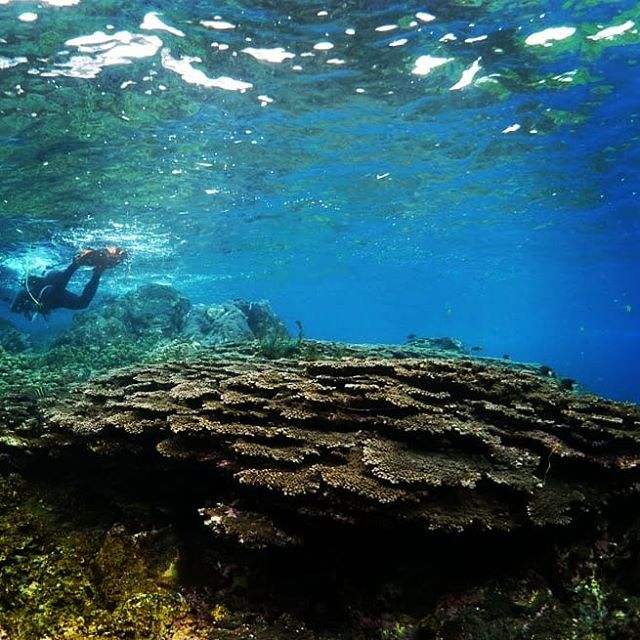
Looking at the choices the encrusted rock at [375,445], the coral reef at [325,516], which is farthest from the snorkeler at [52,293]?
the coral reef at [325,516]

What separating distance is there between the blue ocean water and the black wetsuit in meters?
4.69

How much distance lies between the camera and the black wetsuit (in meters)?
19.2

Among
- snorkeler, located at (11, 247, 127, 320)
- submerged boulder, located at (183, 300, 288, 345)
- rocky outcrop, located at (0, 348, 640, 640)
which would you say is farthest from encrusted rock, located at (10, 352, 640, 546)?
snorkeler, located at (11, 247, 127, 320)

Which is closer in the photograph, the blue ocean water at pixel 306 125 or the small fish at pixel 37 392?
the small fish at pixel 37 392

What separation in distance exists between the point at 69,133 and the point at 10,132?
1913 millimetres

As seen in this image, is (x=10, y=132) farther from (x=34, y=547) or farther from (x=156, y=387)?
(x=34, y=547)

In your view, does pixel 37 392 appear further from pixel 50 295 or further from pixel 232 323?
pixel 50 295

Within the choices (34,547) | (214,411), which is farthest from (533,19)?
(34,547)

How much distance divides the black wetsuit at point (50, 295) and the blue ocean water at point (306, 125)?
469 centimetres

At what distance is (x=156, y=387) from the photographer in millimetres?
7285

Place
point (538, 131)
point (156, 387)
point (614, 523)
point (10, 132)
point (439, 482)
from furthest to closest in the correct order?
1. point (538, 131)
2. point (10, 132)
3. point (156, 387)
4. point (614, 523)
5. point (439, 482)

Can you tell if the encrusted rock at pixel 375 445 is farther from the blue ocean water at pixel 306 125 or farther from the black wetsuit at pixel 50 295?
the black wetsuit at pixel 50 295

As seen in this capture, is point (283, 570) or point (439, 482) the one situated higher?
point (439, 482)

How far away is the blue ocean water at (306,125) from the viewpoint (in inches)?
497
